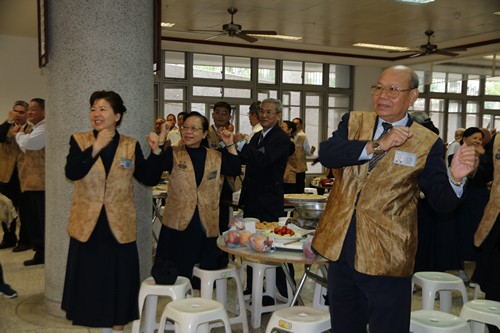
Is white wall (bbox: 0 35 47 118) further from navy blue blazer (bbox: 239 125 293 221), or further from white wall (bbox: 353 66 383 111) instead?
navy blue blazer (bbox: 239 125 293 221)

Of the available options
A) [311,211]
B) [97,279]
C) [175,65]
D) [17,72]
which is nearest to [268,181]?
[311,211]

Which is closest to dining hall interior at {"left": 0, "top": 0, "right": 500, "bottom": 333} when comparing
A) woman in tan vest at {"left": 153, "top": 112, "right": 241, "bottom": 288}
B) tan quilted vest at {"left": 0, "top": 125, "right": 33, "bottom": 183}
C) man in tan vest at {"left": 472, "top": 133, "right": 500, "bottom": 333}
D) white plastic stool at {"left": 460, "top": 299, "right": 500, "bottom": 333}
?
woman in tan vest at {"left": 153, "top": 112, "right": 241, "bottom": 288}

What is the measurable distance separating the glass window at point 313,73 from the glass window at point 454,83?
371 centimetres

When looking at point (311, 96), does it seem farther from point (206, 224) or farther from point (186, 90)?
point (206, 224)

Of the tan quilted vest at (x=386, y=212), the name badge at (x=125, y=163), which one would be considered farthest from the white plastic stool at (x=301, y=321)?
the name badge at (x=125, y=163)

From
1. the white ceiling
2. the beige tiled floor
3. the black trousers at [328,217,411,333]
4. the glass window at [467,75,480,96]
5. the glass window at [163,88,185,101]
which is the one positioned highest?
the white ceiling

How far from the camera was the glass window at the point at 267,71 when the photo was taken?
14727mm

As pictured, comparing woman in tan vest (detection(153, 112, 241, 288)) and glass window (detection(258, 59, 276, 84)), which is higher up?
glass window (detection(258, 59, 276, 84))

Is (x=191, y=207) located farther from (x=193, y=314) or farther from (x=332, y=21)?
(x=332, y=21)

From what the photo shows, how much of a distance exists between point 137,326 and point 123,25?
2.15 metres

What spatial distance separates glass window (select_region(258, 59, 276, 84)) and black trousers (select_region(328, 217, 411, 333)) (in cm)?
1256

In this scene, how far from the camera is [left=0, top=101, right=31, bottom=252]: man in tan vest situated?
644cm

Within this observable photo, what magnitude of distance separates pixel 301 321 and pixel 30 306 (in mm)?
2717

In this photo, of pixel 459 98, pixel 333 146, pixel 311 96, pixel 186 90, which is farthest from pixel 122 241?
pixel 459 98
